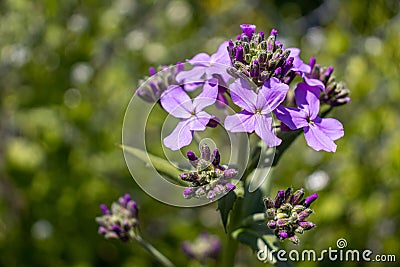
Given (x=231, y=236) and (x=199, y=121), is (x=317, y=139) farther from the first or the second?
(x=231, y=236)

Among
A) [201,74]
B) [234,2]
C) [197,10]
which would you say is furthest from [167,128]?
[234,2]

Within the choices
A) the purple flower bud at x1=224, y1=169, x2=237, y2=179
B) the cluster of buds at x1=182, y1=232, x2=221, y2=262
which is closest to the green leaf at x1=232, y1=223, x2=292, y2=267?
the purple flower bud at x1=224, y1=169, x2=237, y2=179

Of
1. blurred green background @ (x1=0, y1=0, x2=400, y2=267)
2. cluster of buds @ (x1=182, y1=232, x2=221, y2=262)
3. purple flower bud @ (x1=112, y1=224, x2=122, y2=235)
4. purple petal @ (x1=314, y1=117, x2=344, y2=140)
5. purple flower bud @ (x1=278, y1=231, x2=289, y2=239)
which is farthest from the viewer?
blurred green background @ (x1=0, y1=0, x2=400, y2=267)

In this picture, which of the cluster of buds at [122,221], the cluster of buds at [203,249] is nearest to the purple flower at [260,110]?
the cluster of buds at [122,221]

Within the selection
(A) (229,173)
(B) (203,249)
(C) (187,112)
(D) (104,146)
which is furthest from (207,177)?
(D) (104,146)

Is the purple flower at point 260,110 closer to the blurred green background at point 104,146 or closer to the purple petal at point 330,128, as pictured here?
the purple petal at point 330,128

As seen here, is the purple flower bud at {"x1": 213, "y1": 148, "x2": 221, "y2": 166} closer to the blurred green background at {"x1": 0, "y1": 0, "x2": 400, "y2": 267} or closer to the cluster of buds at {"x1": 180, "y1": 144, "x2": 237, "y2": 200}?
the cluster of buds at {"x1": 180, "y1": 144, "x2": 237, "y2": 200}

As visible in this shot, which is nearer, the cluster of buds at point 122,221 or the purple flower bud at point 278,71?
the purple flower bud at point 278,71
